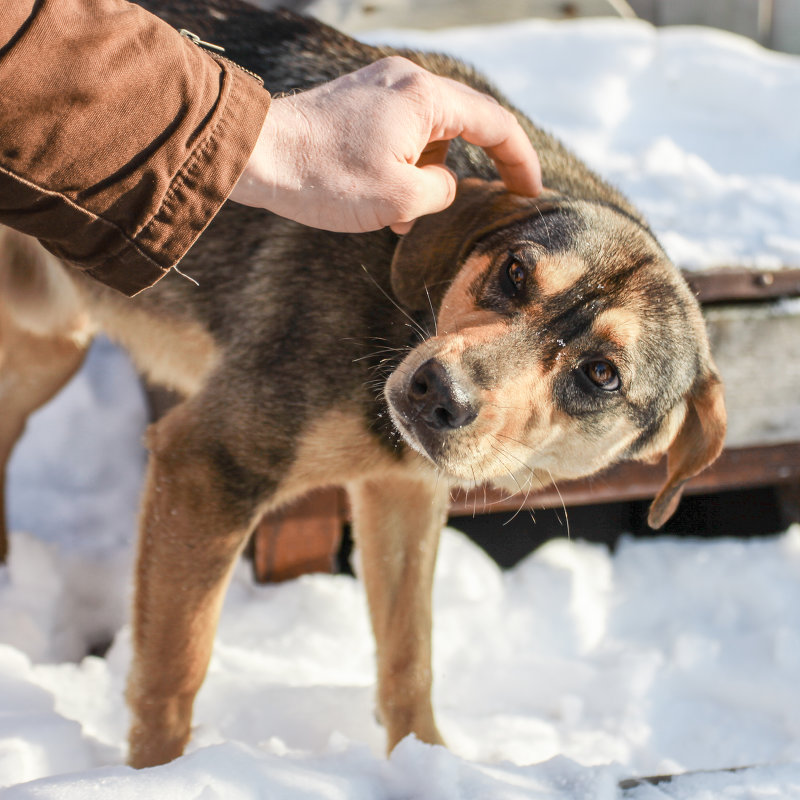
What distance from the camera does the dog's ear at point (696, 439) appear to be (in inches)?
85.7

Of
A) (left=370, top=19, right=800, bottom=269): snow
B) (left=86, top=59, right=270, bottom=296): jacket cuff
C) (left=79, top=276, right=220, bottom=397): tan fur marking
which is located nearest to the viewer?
(left=86, top=59, right=270, bottom=296): jacket cuff

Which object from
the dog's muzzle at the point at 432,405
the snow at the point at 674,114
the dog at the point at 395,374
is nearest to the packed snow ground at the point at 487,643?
the snow at the point at 674,114

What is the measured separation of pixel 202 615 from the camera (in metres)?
2.29

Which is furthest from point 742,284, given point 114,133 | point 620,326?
point 114,133

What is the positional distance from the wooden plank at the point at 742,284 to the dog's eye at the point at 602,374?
1026mm

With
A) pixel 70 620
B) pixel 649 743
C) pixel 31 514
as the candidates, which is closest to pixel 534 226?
pixel 649 743

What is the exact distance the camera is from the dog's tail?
9.58 ft

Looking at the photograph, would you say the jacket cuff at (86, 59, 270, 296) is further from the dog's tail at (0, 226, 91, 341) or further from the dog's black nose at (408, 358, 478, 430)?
the dog's tail at (0, 226, 91, 341)

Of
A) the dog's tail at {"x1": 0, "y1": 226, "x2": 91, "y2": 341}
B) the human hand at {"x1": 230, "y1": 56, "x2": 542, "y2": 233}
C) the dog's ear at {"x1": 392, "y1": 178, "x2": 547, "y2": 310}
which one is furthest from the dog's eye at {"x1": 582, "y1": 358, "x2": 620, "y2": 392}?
the dog's tail at {"x1": 0, "y1": 226, "x2": 91, "y2": 341}

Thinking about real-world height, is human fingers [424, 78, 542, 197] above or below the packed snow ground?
above

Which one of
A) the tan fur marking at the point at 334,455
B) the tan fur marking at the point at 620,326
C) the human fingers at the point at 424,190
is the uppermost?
the human fingers at the point at 424,190

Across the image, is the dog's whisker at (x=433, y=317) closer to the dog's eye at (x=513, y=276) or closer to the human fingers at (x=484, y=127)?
the dog's eye at (x=513, y=276)

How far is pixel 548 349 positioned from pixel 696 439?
561 millimetres

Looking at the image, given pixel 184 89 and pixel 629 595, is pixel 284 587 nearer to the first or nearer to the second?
pixel 629 595
